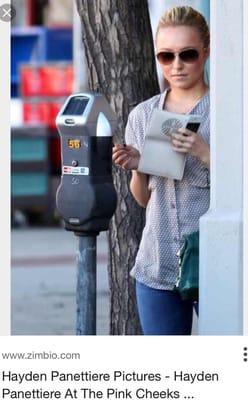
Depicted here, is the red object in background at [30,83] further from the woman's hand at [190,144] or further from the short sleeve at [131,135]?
the woman's hand at [190,144]

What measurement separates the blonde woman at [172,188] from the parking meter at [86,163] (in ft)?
0.64

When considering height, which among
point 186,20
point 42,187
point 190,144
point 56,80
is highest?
point 186,20

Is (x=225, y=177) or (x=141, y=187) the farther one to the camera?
(x=141, y=187)

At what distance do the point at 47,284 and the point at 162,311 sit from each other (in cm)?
667

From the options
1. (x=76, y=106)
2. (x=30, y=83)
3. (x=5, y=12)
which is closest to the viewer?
(x=5, y=12)

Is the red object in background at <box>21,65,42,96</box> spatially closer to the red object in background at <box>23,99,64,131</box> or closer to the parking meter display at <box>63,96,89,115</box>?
the red object in background at <box>23,99,64,131</box>

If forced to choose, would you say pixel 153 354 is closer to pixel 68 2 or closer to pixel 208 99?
pixel 208 99

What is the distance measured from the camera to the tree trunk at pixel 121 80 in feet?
21.8

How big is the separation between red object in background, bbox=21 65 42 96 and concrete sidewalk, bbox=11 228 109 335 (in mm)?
2715

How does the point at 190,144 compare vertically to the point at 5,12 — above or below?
below

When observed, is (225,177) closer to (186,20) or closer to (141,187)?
(141,187)

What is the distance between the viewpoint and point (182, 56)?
18.4 ft

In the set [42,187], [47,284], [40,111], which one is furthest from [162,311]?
[40,111]
